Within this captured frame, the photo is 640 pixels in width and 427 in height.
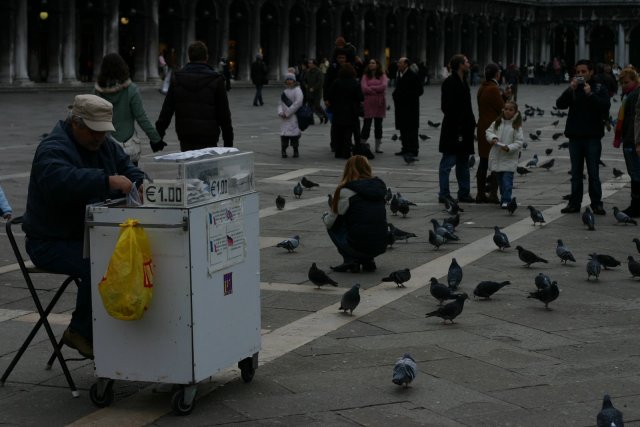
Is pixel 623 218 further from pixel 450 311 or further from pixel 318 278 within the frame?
pixel 450 311

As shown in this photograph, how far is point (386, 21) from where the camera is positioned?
62.7 m

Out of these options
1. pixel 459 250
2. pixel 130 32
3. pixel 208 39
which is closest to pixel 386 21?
pixel 208 39

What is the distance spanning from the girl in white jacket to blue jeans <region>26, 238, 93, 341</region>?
272 inches

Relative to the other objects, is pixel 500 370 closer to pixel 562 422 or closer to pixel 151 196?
pixel 562 422

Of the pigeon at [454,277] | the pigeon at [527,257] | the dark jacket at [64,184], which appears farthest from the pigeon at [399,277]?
the dark jacket at [64,184]

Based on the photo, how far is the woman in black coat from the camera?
12.6 m

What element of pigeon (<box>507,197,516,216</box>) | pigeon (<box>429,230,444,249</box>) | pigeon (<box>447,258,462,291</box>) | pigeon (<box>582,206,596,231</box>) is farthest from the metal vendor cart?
pigeon (<box>507,197,516,216</box>)

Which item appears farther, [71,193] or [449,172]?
[449,172]

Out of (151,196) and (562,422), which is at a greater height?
(151,196)

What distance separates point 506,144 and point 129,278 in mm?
7377

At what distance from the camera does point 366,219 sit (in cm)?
897

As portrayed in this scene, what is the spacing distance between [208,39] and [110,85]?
128ft

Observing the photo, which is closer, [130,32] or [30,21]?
[30,21]

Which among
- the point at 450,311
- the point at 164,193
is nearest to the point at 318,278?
the point at 450,311
